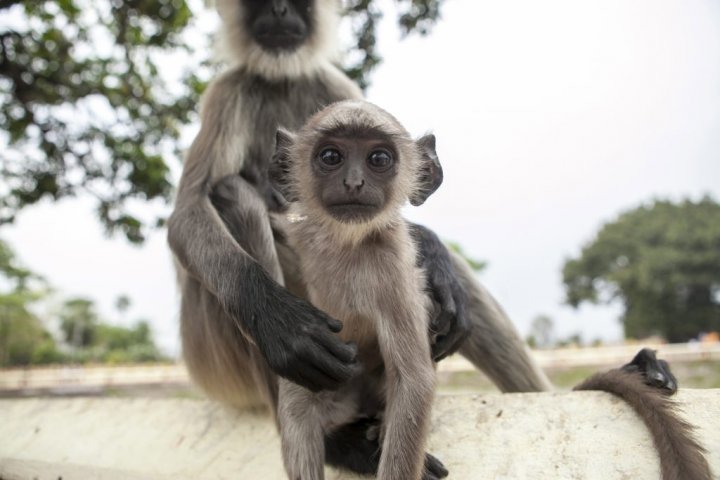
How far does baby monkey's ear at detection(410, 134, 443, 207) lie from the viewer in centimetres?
241

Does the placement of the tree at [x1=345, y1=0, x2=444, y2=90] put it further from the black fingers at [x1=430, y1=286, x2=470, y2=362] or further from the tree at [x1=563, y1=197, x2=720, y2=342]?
the tree at [x1=563, y1=197, x2=720, y2=342]

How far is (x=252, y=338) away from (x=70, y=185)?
5039 millimetres

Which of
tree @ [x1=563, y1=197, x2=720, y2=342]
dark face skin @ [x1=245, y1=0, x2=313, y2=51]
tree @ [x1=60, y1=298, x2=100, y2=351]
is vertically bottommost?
tree @ [x1=60, y1=298, x2=100, y2=351]

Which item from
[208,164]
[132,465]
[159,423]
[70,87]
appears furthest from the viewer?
[70,87]

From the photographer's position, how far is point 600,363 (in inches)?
588

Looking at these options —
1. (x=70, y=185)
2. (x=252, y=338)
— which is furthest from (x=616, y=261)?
(x=252, y=338)

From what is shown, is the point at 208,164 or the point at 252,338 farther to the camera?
the point at 208,164

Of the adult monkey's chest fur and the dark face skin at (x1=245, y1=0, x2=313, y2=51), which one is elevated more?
the dark face skin at (x1=245, y1=0, x2=313, y2=51)

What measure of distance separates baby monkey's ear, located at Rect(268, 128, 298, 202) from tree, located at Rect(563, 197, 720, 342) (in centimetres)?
3498

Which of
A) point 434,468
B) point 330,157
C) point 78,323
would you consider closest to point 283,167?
point 330,157

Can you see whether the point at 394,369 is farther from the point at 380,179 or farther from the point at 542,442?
the point at 542,442

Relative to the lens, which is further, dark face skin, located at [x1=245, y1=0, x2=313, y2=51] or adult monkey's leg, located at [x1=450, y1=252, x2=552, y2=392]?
dark face skin, located at [x1=245, y1=0, x2=313, y2=51]

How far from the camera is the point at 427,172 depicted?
2.48 m

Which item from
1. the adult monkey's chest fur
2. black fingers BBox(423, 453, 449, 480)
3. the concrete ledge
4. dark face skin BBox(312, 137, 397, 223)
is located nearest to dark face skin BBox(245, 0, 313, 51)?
the adult monkey's chest fur
